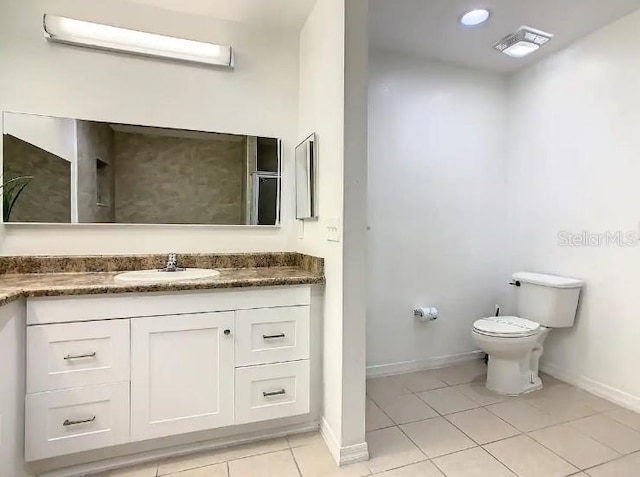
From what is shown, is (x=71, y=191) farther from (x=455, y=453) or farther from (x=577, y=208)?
(x=577, y=208)

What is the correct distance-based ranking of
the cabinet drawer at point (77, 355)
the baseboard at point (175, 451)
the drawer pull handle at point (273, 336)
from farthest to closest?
1. the drawer pull handle at point (273, 336)
2. the baseboard at point (175, 451)
3. the cabinet drawer at point (77, 355)

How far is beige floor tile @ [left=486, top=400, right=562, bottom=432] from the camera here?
1908mm

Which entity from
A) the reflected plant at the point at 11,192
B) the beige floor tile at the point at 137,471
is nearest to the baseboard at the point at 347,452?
the beige floor tile at the point at 137,471

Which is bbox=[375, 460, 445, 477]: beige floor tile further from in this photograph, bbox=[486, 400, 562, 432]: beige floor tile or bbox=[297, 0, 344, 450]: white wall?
bbox=[486, 400, 562, 432]: beige floor tile

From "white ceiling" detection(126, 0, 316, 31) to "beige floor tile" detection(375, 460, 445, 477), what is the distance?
2328mm

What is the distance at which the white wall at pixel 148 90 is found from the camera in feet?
5.81

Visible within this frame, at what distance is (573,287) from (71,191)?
3.00 metres

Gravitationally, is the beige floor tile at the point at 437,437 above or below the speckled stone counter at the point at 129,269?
below

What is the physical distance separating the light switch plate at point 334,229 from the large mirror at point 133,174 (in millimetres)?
576

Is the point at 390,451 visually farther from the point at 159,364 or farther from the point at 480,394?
the point at 159,364

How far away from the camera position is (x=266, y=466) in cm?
157

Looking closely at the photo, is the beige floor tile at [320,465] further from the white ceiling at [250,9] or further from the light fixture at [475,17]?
the light fixture at [475,17]

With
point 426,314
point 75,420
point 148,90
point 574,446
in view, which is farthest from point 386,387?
point 148,90

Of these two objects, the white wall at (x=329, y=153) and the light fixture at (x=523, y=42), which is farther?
the light fixture at (x=523, y=42)
